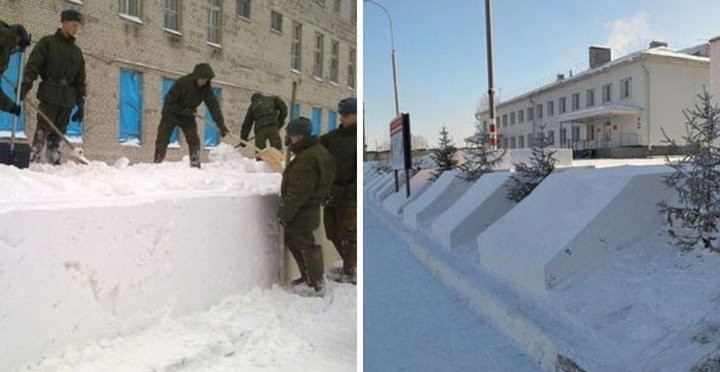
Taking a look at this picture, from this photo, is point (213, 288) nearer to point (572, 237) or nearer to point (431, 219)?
point (572, 237)

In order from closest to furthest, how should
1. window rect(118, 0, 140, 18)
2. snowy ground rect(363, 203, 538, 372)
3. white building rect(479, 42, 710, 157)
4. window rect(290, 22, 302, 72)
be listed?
window rect(118, 0, 140, 18), window rect(290, 22, 302, 72), snowy ground rect(363, 203, 538, 372), white building rect(479, 42, 710, 157)

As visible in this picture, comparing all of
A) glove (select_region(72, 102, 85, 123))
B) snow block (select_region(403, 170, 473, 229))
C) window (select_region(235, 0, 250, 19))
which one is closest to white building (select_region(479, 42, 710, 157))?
snow block (select_region(403, 170, 473, 229))

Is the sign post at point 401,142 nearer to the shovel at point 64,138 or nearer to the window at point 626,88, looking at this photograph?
the window at point 626,88

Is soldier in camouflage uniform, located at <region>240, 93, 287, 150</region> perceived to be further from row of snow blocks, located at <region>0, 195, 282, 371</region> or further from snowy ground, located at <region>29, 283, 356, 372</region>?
snowy ground, located at <region>29, 283, 356, 372</region>

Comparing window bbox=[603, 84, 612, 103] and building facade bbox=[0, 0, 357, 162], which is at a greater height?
window bbox=[603, 84, 612, 103]

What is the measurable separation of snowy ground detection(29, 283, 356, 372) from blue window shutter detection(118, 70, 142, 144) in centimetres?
34

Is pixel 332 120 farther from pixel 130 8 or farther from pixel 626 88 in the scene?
pixel 626 88

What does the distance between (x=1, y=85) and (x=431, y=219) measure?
349cm

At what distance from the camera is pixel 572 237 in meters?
2.00

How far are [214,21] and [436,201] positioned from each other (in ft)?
11.3

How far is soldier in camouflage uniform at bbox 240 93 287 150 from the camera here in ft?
4.02

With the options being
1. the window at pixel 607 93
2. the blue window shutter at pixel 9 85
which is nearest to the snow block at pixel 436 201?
the window at pixel 607 93

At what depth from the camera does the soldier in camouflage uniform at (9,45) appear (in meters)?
0.87

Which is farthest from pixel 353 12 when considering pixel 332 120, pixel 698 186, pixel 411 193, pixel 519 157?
pixel 519 157
